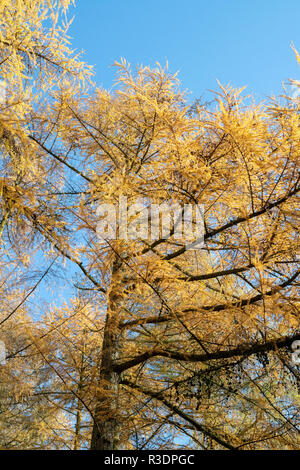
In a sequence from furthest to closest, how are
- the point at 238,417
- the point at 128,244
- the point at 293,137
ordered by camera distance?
the point at 238,417, the point at 128,244, the point at 293,137

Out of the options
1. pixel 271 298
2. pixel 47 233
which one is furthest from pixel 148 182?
pixel 271 298

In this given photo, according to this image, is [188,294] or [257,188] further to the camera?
[188,294]

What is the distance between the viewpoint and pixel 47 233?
4285mm

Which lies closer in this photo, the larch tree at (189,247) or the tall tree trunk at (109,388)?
the larch tree at (189,247)

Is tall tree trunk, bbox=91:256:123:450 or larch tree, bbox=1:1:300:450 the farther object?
tall tree trunk, bbox=91:256:123:450

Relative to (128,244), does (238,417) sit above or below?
below

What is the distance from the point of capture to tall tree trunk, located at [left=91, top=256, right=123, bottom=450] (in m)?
4.48

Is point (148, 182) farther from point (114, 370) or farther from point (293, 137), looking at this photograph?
point (114, 370)

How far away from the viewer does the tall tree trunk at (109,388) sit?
4.48m

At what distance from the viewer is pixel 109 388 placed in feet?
15.9

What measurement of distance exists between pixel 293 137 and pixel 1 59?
11.0 ft

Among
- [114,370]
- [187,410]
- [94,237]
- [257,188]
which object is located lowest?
[187,410]

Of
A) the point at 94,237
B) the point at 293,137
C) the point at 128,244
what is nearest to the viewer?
the point at 293,137

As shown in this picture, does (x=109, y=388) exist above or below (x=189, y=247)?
below
